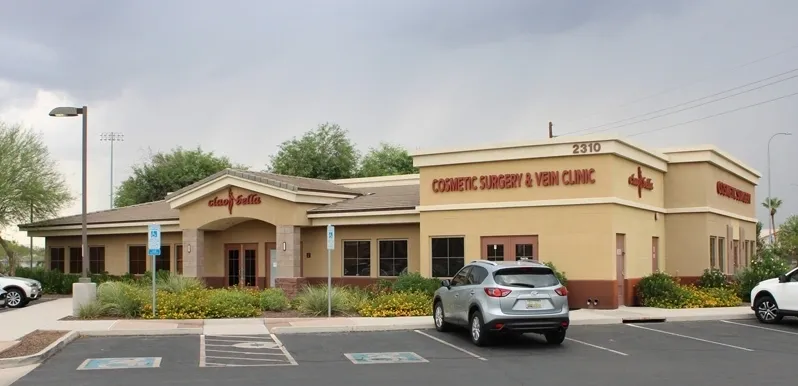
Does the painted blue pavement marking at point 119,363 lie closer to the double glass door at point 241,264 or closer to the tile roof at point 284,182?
the tile roof at point 284,182

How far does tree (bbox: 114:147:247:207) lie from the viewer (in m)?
→ 62.3

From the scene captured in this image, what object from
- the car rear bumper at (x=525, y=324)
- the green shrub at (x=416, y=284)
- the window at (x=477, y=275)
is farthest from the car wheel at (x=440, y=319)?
the green shrub at (x=416, y=284)

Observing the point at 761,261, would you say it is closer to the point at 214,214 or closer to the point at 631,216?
the point at 631,216

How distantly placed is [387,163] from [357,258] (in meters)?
43.6

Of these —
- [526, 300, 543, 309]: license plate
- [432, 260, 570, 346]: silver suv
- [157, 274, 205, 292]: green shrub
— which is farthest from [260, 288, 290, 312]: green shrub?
[526, 300, 543, 309]: license plate

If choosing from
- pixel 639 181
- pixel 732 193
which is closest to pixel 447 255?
pixel 639 181

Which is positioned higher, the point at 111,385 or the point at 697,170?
the point at 697,170

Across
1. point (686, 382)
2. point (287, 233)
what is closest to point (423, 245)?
point (287, 233)

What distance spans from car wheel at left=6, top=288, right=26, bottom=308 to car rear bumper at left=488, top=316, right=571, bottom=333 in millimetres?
19010

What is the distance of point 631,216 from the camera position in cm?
2481

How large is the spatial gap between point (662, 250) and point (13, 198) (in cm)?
2793

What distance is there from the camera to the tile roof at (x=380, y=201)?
91.8 feet

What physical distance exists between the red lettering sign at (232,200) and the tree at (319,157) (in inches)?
1288

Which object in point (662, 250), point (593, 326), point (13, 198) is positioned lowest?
point (593, 326)
